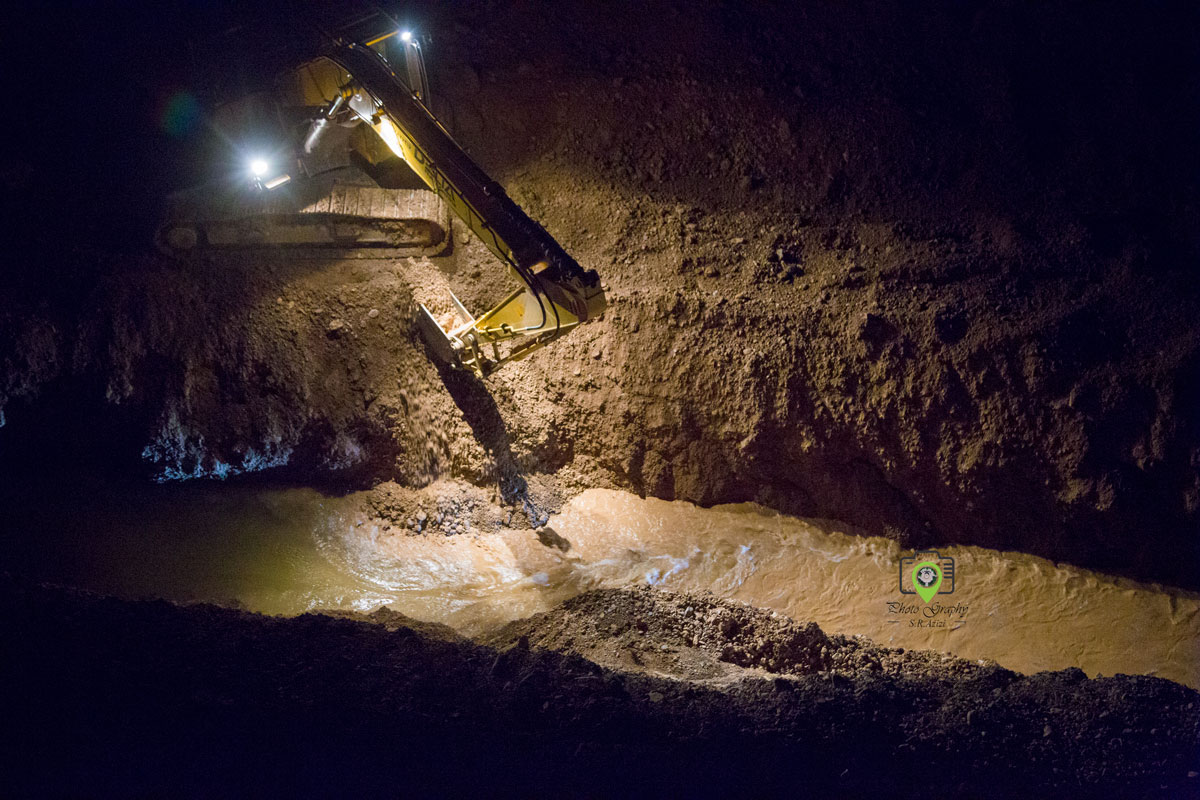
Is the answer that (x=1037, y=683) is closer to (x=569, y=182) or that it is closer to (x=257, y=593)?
(x=257, y=593)

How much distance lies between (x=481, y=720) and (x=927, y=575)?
4211 mm

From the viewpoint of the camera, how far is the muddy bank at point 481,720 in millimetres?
3143

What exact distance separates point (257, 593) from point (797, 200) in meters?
5.72

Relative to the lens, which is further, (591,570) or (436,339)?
(436,339)

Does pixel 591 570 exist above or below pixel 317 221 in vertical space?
below

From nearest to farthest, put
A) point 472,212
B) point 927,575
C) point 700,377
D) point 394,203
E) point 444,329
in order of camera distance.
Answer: point 472,212
point 927,575
point 444,329
point 700,377
point 394,203

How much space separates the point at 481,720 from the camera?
3.46m

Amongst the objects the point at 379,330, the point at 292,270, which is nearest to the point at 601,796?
the point at 379,330

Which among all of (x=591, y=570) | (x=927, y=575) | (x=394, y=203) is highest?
(x=394, y=203)

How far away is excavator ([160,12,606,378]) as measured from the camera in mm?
5223

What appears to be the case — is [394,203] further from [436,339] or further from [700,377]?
[700,377]

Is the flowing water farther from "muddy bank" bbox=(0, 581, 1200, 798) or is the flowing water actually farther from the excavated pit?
"muddy bank" bbox=(0, 581, 1200, 798)

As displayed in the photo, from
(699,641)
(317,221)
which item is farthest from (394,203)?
(699,641)

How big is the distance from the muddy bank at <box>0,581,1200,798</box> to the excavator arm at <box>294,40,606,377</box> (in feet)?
7.85
